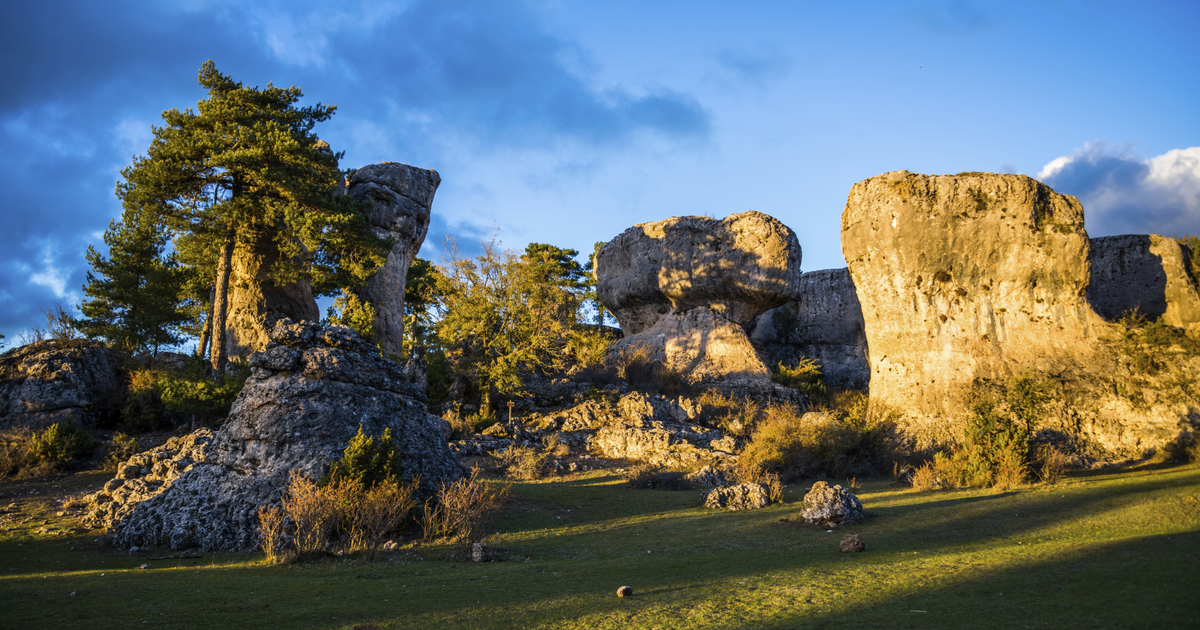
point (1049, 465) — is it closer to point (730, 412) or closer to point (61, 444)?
point (730, 412)

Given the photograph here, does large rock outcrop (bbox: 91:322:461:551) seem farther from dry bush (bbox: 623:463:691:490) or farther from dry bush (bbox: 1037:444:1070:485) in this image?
dry bush (bbox: 1037:444:1070:485)

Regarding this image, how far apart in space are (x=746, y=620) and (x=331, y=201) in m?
18.7

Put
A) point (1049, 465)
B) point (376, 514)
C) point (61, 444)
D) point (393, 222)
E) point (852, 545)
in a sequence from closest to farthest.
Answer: point (852, 545) → point (376, 514) → point (1049, 465) → point (61, 444) → point (393, 222)

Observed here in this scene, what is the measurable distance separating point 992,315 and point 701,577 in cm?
1476

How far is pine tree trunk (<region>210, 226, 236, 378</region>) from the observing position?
18.4 meters

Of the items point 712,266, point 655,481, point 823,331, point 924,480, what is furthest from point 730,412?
point 823,331

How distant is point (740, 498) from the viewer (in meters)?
11.0

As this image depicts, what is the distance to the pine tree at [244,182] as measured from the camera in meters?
17.9

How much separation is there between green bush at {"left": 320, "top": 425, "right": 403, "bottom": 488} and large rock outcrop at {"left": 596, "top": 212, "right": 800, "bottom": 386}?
61.7 ft

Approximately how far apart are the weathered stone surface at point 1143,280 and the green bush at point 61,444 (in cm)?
2542

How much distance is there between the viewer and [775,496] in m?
11.4

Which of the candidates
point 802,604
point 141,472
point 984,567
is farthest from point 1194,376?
point 141,472

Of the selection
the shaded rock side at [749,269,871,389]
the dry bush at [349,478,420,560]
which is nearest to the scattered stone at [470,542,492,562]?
the dry bush at [349,478,420,560]

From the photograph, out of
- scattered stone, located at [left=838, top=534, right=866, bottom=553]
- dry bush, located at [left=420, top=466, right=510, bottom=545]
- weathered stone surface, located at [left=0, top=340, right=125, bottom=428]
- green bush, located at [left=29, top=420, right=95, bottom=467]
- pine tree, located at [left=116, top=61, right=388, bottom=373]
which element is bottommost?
scattered stone, located at [left=838, top=534, right=866, bottom=553]
